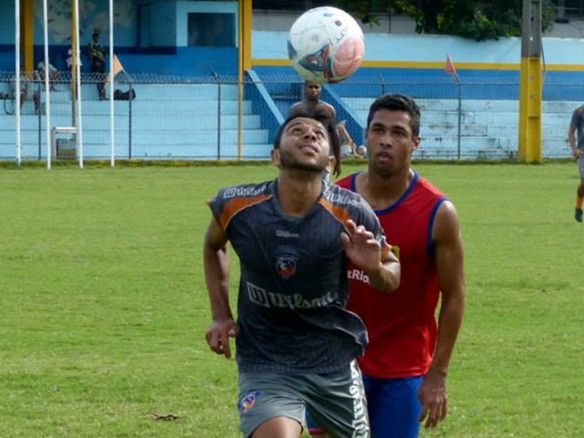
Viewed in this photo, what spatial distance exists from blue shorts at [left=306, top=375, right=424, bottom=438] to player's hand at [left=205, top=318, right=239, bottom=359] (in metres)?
0.51

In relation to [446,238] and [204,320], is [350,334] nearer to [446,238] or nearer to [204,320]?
[446,238]

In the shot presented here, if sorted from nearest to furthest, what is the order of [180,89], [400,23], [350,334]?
[350,334] → [180,89] → [400,23]

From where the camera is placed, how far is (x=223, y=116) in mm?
40969

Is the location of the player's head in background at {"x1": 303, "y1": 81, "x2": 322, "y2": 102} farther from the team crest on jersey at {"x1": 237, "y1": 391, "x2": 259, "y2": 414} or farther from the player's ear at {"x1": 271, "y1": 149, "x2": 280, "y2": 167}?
the team crest on jersey at {"x1": 237, "y1": 391, "x2": 259, "y2": 414}

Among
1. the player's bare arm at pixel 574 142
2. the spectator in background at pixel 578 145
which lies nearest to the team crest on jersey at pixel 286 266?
the spectator in background at pixel 578 145

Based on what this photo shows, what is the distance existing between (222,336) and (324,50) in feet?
34.0

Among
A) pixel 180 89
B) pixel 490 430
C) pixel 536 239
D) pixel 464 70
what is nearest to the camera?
pixel 490 430

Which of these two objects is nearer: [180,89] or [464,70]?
[180,89]

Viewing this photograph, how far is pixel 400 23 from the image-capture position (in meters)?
53.3

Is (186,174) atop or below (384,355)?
below

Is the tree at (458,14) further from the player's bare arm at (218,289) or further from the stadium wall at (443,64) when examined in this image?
the player's bare arm at (218,289)

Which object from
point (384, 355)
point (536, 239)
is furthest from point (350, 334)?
point (536, 239)

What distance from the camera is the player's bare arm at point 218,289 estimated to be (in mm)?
5875

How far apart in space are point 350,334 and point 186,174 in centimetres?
2628
